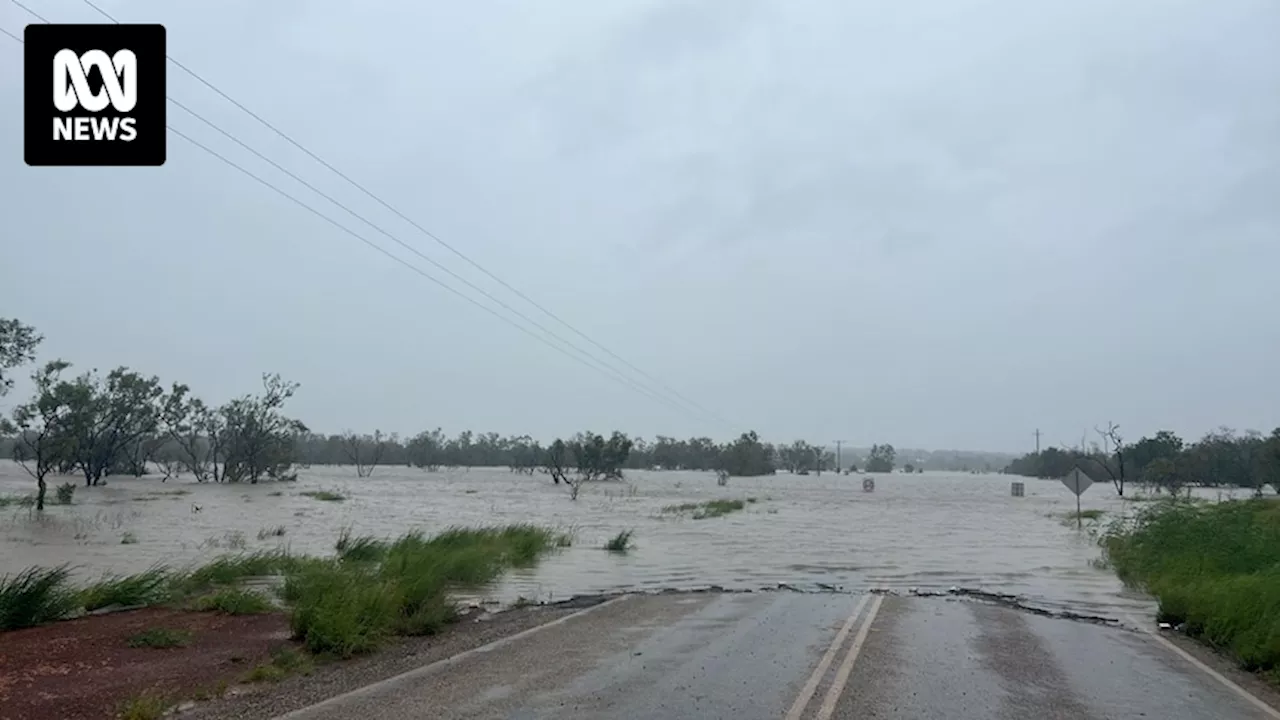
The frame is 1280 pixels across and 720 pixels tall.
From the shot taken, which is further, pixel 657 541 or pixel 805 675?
pixel 657 541

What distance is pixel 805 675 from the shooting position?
10.3m

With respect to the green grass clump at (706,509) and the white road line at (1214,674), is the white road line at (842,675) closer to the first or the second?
the white road line at (1214,674)

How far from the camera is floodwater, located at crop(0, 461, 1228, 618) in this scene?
73.3 ft

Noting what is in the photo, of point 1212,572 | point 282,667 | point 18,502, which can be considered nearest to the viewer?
point 282,667

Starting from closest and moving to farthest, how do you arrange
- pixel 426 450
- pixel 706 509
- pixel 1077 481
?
pixel 1077 481, pixel 706 509, pixel 426 450

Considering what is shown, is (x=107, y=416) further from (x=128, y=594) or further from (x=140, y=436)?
(x=128, y=594)

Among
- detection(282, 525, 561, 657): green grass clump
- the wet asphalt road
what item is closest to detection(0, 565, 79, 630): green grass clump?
detection(282, 525, 561, 657): green grass clump

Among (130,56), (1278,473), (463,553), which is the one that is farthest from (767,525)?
(1278,473)

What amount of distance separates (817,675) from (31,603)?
404 inches

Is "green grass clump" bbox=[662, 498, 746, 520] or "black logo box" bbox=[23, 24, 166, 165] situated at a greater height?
"black logo box" bbox=[23, 24, 166, 165]

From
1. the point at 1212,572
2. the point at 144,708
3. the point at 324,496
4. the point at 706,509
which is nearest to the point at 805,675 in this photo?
the point at 144,708

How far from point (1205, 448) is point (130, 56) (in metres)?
120

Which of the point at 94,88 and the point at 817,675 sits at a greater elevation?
the point at 94,88

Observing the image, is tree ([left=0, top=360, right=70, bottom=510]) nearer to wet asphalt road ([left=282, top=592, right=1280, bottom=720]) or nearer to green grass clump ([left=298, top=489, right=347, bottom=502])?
green grass clump ([left=298, top=489, right=347, bottom=502])
